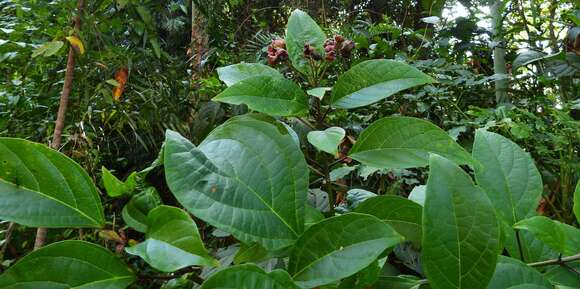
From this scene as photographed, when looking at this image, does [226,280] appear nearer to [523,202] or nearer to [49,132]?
[523,202]

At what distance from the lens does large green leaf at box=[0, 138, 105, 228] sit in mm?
256

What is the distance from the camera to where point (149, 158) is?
1.61 m

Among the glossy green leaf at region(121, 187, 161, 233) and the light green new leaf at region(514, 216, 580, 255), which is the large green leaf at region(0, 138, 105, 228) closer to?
the glossy green leaf at region(121, 187, 161, 233)

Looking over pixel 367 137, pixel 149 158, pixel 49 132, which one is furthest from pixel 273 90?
pixel 149 158

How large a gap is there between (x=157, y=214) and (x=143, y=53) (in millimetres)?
1039

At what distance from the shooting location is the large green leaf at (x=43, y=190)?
0.26 meters

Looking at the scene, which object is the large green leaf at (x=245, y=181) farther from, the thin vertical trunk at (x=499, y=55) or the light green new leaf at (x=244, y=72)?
the thin vertical trunk at (x=499, y=55)

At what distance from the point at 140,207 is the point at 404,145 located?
8.2 inches

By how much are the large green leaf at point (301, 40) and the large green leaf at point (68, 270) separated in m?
0.24

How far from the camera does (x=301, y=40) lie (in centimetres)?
42

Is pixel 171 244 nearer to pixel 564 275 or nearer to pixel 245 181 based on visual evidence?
pixel 245 181

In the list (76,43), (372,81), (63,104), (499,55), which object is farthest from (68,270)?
(499,55)

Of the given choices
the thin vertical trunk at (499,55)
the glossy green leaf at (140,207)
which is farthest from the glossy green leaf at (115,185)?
the thin vertical trunk at (499,55)

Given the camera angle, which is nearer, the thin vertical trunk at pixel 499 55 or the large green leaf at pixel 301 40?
the large green leaf at pixel 301 40
